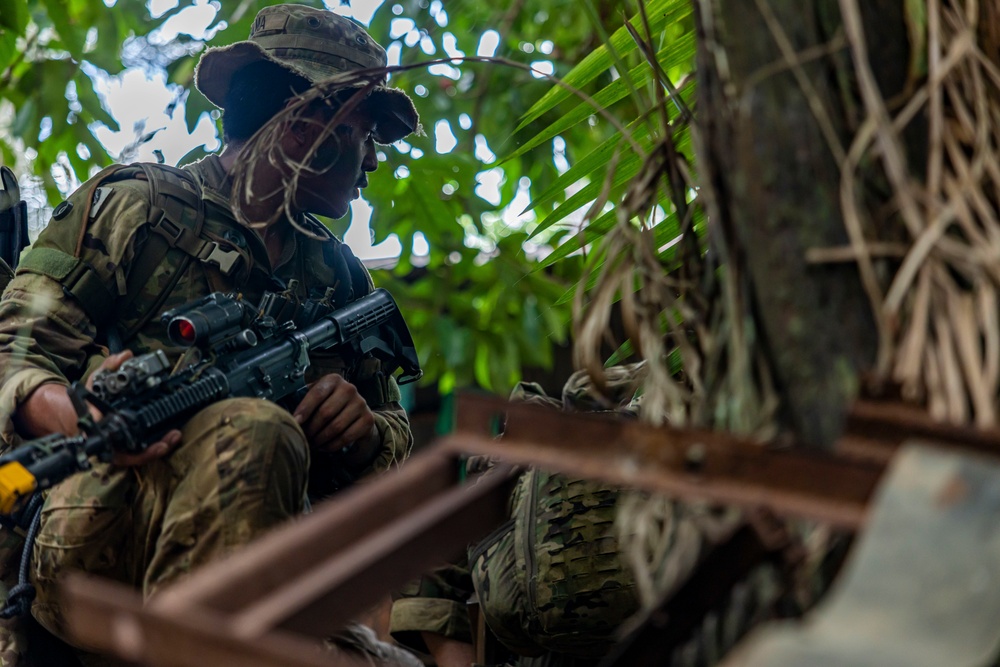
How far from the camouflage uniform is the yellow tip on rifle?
218mm

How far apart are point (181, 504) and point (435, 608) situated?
101 cm

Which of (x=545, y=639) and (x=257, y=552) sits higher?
(x=257, y=552)

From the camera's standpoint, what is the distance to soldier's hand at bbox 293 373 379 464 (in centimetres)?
229

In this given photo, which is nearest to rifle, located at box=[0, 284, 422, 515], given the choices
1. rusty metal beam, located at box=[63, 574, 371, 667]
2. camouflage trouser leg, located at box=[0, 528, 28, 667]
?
camouflage trouser leg, located at box=[0, 528, 28, 667]

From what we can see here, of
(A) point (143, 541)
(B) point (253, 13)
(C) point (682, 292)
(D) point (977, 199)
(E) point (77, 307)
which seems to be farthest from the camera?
(B) point (253, 13)

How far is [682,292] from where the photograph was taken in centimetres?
122

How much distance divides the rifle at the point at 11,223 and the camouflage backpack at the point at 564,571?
1252mm

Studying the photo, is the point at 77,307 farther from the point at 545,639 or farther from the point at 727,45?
the point at 727,45

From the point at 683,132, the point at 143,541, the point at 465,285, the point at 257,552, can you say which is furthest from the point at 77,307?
the point at 465,285

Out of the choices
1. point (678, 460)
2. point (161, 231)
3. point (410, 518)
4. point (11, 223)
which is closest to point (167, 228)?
point (161, 231)

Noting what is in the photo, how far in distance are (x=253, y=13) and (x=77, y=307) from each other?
135cm

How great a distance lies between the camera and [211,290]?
241 cm

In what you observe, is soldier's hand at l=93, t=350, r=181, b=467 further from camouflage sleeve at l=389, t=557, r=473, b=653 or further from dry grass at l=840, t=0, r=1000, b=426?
dry grass at l=840, t=0, r=1000, b=426

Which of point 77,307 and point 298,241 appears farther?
point 298,241
